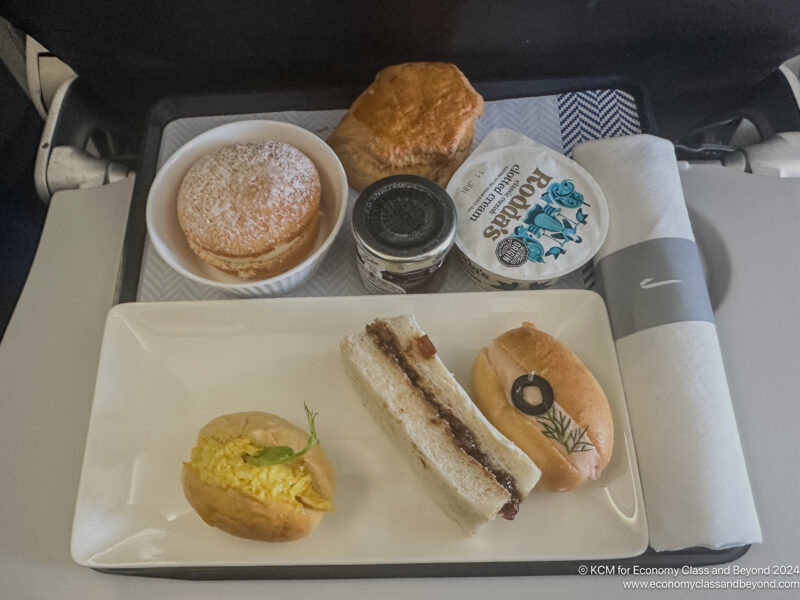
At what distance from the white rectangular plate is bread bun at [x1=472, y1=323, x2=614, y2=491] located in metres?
0.07

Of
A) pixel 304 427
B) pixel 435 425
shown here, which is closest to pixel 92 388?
pixel 304 427

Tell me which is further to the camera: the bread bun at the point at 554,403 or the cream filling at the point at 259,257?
the cream filling at the point at 259,257

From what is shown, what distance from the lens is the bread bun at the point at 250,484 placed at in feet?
3.28

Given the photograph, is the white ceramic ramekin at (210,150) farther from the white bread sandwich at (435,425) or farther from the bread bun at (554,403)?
the bread bun at (554,403)

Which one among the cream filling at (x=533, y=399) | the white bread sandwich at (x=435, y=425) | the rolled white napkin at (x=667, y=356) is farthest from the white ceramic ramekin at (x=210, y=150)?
the rolled white napkin at (x=667, y=356)

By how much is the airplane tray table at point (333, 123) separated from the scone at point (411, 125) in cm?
11

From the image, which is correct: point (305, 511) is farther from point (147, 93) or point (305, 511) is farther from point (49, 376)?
point (147, 93)

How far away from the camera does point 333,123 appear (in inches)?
57.7

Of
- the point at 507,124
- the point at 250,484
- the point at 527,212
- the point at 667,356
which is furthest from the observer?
the point at 507,124

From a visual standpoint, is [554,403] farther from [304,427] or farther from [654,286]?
[304,427]

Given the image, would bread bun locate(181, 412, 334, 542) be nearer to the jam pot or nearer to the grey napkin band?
the jam pot

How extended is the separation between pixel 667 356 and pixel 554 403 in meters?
0.23

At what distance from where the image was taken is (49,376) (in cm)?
127

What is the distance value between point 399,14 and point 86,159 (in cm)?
79
